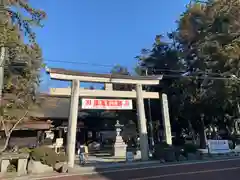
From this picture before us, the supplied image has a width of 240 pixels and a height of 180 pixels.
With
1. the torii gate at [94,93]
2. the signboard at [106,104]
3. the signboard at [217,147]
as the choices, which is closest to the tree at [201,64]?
the signboard at [217,147]

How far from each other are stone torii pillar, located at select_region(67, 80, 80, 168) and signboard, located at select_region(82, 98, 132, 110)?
33.3 inches

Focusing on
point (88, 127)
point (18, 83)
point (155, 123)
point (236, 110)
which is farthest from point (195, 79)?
point (18, 83)

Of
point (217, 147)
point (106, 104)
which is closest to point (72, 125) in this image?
point (106, 104)

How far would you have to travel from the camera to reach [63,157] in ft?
55.3

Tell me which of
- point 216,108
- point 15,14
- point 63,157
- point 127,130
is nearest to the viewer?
point 15,14

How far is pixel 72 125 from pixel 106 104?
3.03 meters

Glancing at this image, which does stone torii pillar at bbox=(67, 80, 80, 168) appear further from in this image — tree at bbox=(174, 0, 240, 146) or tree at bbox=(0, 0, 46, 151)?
tree at bbox=(174, 0, 240, 146)

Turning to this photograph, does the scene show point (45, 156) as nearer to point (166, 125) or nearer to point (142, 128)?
point (142, 128)

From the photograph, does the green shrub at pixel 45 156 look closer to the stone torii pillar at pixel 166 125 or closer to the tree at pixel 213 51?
the stone torii pillar at pixel 166 125

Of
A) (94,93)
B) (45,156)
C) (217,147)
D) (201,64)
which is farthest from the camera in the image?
(201,64)

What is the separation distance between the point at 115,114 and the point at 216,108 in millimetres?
13334

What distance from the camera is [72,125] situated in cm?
1816

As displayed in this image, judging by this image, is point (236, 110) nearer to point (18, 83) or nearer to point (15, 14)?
point (18, 83)

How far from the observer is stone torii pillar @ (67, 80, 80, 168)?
17672 mm
